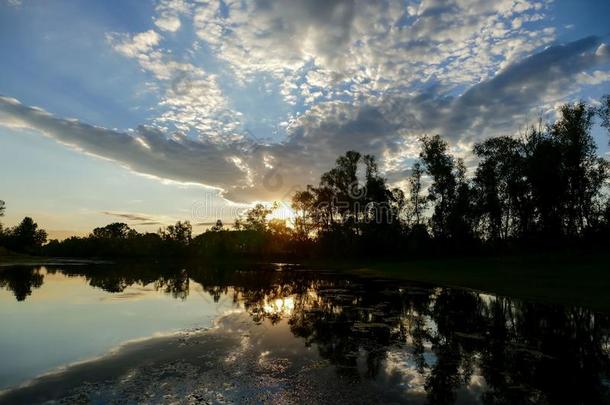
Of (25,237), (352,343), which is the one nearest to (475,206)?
(352,343)

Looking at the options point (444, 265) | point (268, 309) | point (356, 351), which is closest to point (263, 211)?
point (444, 265)

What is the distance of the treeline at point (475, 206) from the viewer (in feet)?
197

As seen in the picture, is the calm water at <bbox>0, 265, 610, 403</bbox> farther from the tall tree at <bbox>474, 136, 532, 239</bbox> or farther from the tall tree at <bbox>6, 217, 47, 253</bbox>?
the tall tree at <bbox>6, 217, 47, 253</bbox>

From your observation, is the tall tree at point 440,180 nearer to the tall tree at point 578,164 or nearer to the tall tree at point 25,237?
the tall tree at point 578,164

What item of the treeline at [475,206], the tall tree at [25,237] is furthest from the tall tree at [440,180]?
the tall tree at [25,237]

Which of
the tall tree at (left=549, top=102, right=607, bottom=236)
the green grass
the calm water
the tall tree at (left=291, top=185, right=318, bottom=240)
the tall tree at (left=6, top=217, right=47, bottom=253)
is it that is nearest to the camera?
the calm water

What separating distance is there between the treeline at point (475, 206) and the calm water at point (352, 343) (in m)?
45.4

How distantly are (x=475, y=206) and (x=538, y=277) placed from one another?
135 feet

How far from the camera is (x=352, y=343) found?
550 inches

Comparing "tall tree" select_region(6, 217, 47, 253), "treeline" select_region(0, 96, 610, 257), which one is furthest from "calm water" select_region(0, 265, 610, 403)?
"tall tree" select_region(6, 217, 47, 253)

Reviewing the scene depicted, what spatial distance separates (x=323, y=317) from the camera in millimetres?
19578

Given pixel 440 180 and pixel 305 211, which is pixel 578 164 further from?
pixel 305 211

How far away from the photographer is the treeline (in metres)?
59.9

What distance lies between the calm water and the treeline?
4537cm
